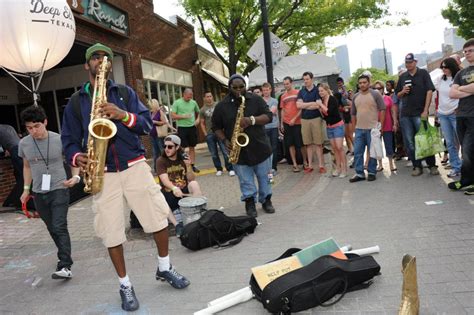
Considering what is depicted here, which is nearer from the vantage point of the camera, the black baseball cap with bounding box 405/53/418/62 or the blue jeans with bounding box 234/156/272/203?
the blue jeans with bounding box 234/156/272/203

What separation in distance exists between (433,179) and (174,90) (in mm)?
12870

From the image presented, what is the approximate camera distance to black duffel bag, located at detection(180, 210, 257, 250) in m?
4.72

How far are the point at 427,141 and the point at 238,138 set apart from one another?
3.29 meters

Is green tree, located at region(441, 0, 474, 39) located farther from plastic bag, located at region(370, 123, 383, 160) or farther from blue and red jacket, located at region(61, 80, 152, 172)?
blue and red jacket, located at region(61, 80, 152, 172)

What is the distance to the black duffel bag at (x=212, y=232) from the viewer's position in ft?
15.5

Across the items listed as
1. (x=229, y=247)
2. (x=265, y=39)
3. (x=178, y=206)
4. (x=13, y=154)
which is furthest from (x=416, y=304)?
(x=13, y=154)

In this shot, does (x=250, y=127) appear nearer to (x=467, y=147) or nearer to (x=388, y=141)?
(x=467, y=147)

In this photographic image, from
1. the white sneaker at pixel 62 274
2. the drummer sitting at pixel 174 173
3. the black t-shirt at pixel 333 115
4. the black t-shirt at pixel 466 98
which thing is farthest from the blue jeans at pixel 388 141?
the white sneaker at pixel 62 274

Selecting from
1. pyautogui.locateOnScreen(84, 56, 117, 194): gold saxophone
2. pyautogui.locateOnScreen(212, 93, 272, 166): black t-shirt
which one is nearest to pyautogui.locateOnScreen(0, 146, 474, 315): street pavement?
pyautogui.locateOnScreen(212, 93, 272, 166): black t-shirt

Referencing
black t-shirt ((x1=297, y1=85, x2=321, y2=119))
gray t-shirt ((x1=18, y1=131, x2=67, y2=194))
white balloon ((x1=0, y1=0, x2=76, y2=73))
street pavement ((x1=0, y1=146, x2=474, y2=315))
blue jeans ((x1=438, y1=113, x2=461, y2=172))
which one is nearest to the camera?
street pavement ((x1=0, y1=146, x2=474, y2=315))

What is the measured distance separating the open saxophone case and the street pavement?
0.10m

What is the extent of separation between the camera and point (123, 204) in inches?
140

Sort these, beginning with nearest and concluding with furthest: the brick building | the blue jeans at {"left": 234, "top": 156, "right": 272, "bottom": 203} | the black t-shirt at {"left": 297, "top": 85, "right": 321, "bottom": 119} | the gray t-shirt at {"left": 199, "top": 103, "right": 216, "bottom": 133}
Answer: the blue jeans at {"left": 234, "top": 156, "right": 272, "bottom": 203}
the black t-shirt at {"left": 297, "top": 85, "right": 321, "bottom": 119}
the gray t-shirt at {"left": 199, "top": 103, "right": 216, "bottom": 133}
the brick building

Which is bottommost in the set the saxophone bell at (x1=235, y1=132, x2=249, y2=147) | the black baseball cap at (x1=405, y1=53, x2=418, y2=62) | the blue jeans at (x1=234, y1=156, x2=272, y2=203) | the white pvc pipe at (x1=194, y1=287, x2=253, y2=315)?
the white pvc pipe at (x1=194, y1=287, x2=253, y2=315)
